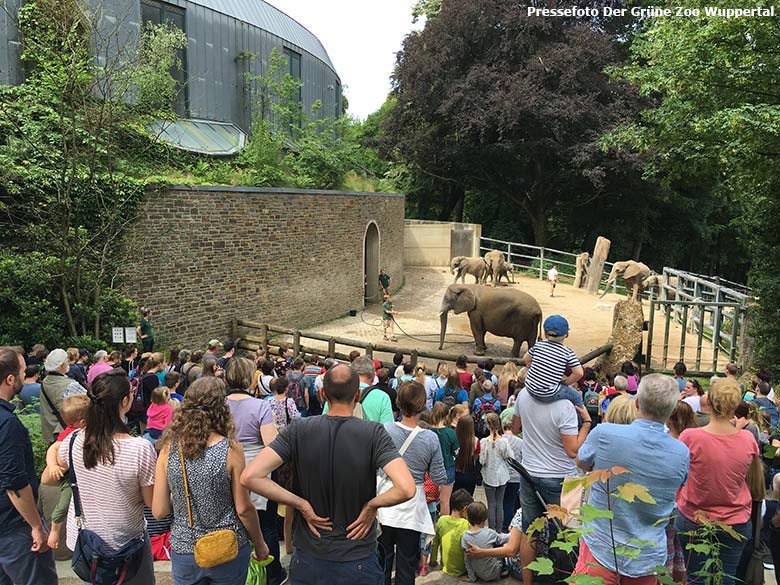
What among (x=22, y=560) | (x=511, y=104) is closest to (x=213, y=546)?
(x=22, y=560)

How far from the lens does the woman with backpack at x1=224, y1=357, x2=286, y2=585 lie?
407cm

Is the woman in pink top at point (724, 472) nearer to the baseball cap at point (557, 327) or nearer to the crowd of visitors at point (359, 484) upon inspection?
the crowd of visitors at point (359, 484)

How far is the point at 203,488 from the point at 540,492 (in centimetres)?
217

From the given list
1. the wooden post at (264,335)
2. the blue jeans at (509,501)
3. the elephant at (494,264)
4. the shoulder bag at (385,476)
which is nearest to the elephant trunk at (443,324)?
the wooden post at (264,335)

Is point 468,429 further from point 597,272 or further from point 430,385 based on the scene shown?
point 597,272

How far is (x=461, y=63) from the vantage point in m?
30.1

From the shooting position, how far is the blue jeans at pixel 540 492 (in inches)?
159

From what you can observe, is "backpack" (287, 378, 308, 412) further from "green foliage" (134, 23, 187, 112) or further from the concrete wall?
the concrete wall

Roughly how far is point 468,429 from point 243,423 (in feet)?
7.01

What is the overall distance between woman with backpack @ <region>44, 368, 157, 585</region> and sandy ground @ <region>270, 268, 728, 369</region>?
9.36 meters

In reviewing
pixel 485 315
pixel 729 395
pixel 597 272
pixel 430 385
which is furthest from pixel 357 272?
pixel 729 395

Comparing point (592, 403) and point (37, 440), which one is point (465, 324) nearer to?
point (592, 403)

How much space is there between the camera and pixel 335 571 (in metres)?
2.86

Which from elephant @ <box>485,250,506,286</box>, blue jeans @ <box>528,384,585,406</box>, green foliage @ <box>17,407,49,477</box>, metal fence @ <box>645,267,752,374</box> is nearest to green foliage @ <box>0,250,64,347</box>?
green foliage @ <box>17,407,49,477</box>
